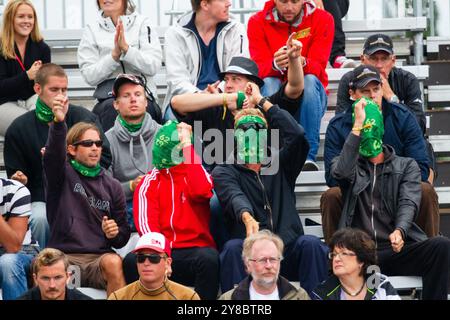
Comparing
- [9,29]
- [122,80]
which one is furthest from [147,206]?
[9,29]

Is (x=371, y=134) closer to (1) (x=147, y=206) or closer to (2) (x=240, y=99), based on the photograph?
(2) (x=240, y=99)

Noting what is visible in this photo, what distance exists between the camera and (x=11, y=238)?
11.9m

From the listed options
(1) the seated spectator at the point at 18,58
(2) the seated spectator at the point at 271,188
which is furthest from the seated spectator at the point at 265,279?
(1) the seated spectator at the point at 18,58

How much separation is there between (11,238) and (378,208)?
2.76 meters

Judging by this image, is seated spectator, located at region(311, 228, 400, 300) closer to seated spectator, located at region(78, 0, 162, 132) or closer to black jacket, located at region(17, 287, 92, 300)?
black jacket, located at region(17, 287, 92, 300)

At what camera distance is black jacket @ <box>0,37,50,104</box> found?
14.1m

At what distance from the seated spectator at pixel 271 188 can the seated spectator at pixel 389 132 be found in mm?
381

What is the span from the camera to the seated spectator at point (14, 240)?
11.7 m

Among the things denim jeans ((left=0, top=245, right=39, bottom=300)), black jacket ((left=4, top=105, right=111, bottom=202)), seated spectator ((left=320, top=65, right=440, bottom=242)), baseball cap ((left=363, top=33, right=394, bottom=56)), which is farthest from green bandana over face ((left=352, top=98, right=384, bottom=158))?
denim jeans ((left=0, top=245, right=39, bottom=300))

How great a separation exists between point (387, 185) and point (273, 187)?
2.86ft

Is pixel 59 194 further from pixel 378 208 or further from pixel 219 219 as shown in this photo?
pixel 378 208

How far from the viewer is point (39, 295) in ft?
36.1

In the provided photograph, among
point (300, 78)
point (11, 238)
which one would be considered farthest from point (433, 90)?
point (11, 238)

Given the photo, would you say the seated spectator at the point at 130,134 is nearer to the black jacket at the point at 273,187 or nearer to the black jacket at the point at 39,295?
the black jacket at the point at 273,187
